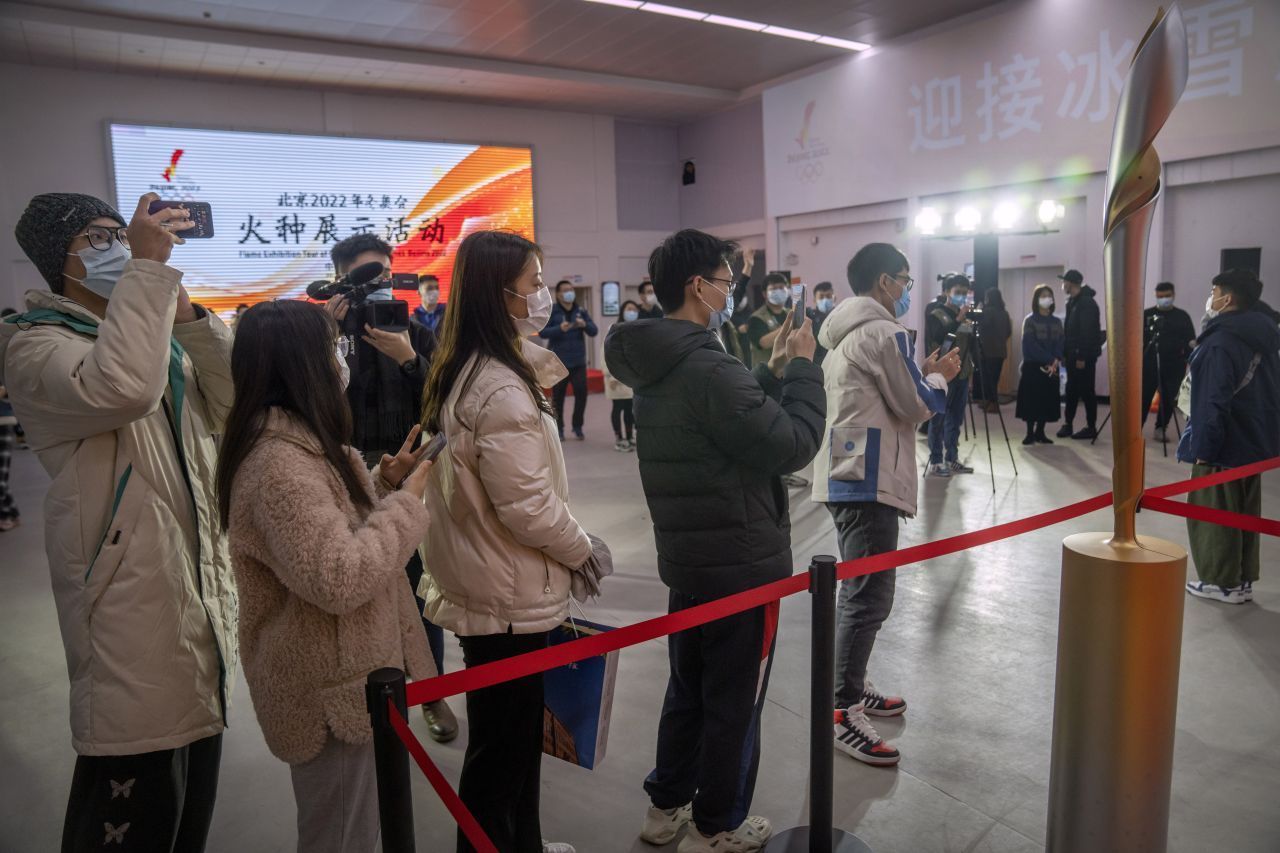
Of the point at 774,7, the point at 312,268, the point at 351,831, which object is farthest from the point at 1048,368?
the point at 312,268

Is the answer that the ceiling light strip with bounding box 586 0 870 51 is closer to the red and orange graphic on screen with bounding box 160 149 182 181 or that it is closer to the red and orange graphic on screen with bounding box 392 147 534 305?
the red and orange graphic on screen with bounding box 392 147 534 305

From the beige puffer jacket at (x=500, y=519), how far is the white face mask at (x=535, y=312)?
0.62 feet

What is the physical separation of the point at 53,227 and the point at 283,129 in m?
13.1

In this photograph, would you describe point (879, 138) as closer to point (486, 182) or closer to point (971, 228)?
point (971, 228)

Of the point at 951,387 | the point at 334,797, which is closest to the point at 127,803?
the point at 334,797

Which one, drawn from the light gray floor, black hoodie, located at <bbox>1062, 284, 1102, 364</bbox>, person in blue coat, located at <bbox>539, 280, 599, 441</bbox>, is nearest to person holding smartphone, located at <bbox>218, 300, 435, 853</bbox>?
the light gray floor

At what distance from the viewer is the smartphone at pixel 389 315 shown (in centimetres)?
250

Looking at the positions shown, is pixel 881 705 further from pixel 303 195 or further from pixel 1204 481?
pixel 303 195

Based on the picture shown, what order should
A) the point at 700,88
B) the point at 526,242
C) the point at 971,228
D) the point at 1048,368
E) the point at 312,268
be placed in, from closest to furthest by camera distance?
the point at 526,242 → the point at 1048,368 → the point at 971,228 → the point at 312,268 → the point at 700,88

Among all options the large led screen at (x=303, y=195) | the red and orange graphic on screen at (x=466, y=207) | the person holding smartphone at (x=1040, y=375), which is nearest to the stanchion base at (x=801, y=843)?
the person holding smartphone at (x=1040, y=375)

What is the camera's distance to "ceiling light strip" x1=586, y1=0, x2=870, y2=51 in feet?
35.8

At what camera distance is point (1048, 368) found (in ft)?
27.9

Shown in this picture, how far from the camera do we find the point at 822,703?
1.95 metres

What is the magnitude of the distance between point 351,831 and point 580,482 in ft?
18.7
